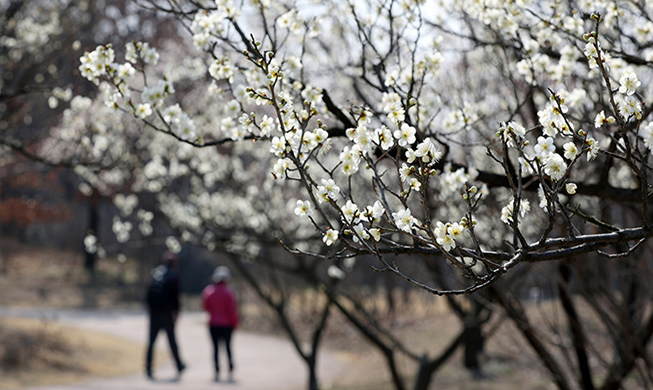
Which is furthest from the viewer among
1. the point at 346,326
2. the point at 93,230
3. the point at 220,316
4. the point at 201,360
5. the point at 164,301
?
the point at 93,230

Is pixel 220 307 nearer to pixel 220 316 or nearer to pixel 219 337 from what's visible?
pixel 220 316

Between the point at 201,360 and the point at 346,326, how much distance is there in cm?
625

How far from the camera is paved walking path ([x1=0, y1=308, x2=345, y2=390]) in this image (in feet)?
32.3

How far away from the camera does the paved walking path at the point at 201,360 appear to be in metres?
9.85

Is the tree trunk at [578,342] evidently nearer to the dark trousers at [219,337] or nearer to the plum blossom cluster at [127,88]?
the plum blossom cluster at [127,88]

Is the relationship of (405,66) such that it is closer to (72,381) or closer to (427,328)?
(72,381)

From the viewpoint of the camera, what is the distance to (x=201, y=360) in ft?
40.6

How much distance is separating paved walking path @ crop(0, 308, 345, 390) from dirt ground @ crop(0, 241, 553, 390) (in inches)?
25.0

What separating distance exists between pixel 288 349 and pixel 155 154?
22.3 ft

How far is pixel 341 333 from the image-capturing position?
17.3m

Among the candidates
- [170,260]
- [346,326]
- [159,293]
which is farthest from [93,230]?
[170,260]

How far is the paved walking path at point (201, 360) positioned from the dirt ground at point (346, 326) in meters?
0.64

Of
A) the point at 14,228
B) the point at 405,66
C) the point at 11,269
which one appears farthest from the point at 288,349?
the point at 14,228

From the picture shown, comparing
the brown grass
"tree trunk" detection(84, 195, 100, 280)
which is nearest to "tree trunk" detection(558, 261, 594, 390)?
the brown grass
